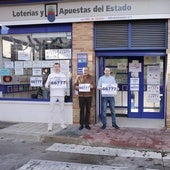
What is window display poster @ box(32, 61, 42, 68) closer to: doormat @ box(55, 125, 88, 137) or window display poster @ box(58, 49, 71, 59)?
window display poster @ box(58, 49, 71, 59)

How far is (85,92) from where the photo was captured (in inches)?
377

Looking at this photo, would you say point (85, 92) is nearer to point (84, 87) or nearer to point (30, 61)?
point (84, 87)

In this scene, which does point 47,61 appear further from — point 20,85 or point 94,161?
point 94,161

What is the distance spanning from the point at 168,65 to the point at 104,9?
2.41 meters

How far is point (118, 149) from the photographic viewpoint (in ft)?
26.2

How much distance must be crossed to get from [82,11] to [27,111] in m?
3.52

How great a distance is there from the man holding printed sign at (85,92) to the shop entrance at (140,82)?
4.50 ft

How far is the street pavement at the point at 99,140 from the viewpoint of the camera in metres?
7.28

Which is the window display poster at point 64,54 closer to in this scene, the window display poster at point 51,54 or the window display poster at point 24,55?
the window display poster at point 51,54

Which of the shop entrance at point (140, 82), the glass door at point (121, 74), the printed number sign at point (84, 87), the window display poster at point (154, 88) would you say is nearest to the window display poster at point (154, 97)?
the shop entrance at point (140, 82)

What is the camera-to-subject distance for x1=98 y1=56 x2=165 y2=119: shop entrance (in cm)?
1100

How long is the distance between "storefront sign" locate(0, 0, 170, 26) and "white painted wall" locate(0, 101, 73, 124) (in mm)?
2512

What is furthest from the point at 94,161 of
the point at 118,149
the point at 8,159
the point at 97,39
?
the point at 97,39

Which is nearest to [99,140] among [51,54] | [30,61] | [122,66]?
[51,54]
